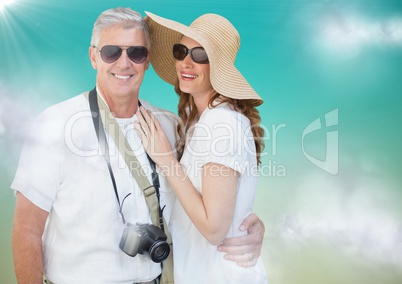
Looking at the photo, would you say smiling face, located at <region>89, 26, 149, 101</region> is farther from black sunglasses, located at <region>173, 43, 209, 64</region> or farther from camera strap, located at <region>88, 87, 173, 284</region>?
black sunglasses, located at <region>173, 43, 209, 64</region>

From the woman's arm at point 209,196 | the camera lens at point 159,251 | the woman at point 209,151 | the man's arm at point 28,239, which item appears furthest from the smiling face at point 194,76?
the man's arm at point 28,239

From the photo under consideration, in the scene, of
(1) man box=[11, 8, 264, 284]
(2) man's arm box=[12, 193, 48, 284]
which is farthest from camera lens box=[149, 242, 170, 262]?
(2) man's arm box=[12, 193, 48, 284]

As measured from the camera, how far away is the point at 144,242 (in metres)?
2.52

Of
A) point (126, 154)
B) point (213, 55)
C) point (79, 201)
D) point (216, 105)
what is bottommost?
point (79, 201)

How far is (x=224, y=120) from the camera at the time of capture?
259 centimetres

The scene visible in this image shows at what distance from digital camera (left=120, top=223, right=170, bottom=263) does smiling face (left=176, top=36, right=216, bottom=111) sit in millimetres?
835

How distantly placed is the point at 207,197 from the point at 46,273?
106 centimetres

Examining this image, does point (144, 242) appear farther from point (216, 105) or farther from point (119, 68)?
point (119, 68)

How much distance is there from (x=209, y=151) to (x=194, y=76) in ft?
1.68

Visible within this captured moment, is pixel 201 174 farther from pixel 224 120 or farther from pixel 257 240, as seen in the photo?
pixel 257 240

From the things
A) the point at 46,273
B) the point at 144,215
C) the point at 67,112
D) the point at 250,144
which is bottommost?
the point at 46,273

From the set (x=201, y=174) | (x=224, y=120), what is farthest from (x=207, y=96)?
(x=201, y=174)

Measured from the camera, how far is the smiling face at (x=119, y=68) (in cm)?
274

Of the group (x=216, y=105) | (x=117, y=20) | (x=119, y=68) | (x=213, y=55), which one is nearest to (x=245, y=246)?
(x=216, y=105)
